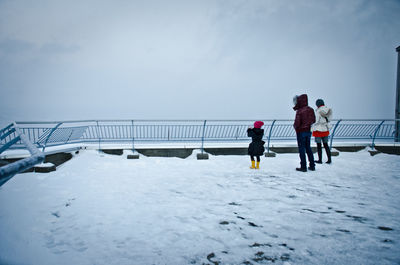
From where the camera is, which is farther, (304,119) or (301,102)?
(301,102)

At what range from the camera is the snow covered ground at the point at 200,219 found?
2.24 m

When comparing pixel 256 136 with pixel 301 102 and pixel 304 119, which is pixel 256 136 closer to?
pixel 304 119

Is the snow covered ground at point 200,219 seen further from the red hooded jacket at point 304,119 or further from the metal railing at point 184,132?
the metal railing at point 184,132

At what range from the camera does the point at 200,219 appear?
A: 3.04 meters

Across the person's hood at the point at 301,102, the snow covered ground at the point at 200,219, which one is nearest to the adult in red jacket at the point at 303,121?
the person's hood at the point at 301,102

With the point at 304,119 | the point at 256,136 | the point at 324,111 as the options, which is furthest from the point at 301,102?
the point at 256,136

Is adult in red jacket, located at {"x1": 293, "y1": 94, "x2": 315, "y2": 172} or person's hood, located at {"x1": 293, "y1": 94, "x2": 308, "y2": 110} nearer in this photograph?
adult in red jacket, located at {"x1": 293, "y1": 94, "x2": 315, "y2": 172}

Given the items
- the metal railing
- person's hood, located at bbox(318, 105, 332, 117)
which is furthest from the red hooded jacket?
the metal railing

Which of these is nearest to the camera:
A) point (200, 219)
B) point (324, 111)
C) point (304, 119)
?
point (200, 219)

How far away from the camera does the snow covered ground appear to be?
2.24m

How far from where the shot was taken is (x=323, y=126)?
665 centimetres

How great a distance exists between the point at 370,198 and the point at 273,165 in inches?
127

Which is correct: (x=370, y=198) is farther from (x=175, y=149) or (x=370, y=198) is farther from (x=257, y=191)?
(x=175, y=149)

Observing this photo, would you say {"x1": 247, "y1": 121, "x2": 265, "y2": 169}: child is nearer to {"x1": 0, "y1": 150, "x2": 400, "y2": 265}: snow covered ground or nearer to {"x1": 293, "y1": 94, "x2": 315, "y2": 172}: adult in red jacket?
{"x1": 0, "y1": 150, "x2": 400, "y2": 265}: snow covered ground
